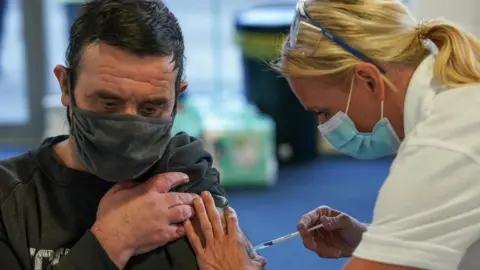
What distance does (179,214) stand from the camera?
5.26ft

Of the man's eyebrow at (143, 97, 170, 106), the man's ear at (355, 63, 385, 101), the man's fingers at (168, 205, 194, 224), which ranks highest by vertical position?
the man's ear at (355, 63, 385, 101)

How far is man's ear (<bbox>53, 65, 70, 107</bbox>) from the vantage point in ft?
5.34

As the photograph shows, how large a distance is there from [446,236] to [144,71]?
2.11 ft

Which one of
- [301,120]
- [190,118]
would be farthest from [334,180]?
[190,118]

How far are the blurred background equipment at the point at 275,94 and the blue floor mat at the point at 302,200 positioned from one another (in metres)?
0.13

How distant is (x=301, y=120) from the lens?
4586 millimetres

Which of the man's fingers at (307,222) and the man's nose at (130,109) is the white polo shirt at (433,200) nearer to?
the man's fingers at (307,222)

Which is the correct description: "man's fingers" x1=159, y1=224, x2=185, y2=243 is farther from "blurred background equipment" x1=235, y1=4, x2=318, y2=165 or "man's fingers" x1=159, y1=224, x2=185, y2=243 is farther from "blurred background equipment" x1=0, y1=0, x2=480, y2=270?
"blurred background equipment" x1=235, y1=4, x2=318, y2=165

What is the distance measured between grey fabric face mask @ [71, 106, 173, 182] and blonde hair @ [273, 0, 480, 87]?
33cm

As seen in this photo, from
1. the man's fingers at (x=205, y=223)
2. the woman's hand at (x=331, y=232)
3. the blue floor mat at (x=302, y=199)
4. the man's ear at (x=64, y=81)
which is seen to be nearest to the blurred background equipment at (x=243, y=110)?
the blue floor mat at (x=302, y=199)

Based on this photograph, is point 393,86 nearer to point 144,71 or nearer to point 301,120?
point 144,71

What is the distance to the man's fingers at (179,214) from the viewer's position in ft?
5.25

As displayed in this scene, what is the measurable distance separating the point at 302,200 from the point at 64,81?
2520 mm

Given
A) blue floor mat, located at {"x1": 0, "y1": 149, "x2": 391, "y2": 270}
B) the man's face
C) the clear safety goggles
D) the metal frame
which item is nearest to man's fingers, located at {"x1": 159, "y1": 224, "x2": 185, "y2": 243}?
the man's face
